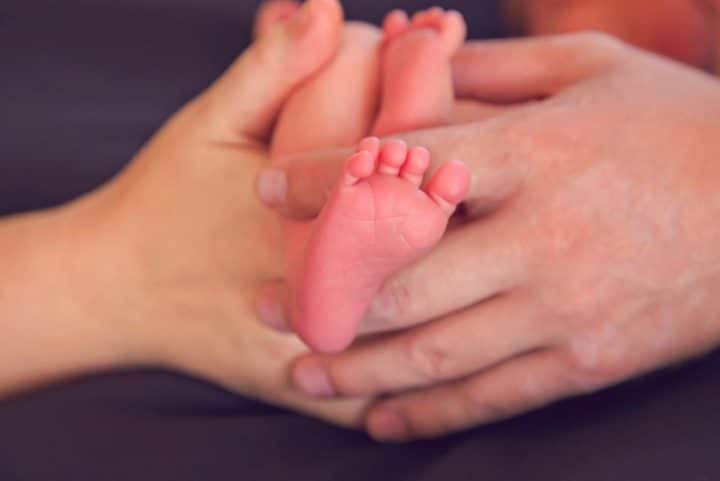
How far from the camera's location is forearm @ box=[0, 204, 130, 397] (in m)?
0.79

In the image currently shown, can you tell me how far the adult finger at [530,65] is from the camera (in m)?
0.75

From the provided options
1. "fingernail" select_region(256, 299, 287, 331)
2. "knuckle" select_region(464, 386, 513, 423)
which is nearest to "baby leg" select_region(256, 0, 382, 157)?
"fingernail" select_region(256, 299, 287, 331)

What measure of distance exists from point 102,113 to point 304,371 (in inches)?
19.0

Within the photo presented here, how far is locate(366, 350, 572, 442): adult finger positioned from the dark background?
1 cm

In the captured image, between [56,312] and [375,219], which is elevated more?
[375,219]

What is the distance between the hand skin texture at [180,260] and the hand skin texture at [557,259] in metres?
0.10

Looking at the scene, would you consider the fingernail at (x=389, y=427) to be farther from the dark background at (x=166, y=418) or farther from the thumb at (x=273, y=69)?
the thumb at (x=273, y=69)

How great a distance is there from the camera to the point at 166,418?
2.25ft

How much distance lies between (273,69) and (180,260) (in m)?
0.20

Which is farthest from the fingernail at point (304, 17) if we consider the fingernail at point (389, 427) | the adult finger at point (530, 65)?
the fingernail at point (389, 427)

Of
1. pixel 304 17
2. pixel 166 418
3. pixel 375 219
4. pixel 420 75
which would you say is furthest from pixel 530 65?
pixel 166 418

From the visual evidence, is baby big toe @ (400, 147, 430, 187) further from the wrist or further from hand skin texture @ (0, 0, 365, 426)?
the wrist

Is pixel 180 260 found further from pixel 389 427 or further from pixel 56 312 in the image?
pixel 389 427

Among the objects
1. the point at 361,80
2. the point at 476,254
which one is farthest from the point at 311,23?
the point at 476,254
